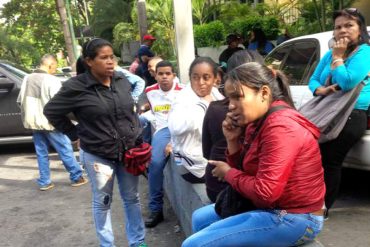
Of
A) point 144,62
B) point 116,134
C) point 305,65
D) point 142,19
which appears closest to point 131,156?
point 116,134

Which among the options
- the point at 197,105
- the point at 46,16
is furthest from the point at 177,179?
the point at 46,16

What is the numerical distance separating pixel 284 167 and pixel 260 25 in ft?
41.7

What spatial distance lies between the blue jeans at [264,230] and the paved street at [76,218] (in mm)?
1701

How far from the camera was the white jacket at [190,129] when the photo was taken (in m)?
3.34

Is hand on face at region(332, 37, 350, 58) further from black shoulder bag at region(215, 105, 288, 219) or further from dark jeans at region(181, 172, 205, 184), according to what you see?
black shoulder bag at region(215, 105, 288, 219)

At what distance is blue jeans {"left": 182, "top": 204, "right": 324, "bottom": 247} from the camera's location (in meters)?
2.07

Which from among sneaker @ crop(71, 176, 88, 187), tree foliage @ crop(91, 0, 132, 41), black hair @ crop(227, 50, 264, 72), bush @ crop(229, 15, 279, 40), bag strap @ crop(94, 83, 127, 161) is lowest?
sneaker @ crop(71, 176, 88, 187)

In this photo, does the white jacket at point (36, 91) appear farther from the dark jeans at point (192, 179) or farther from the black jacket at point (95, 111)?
the dark jeans at point (192, 179)

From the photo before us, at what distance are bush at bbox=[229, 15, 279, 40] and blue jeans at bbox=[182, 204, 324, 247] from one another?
1216cm

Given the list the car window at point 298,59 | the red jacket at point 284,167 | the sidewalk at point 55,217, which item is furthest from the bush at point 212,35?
the red jacket at point 284,167

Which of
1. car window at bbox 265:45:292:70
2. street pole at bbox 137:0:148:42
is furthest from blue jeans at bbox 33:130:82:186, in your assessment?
street pole at bbox 137:0:148:42

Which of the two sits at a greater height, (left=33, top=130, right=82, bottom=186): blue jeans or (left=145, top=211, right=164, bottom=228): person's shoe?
(left=33, top=130, right=82, bottom=186): blue jeans

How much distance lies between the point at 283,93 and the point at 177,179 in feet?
6.26

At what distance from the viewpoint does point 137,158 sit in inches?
135
